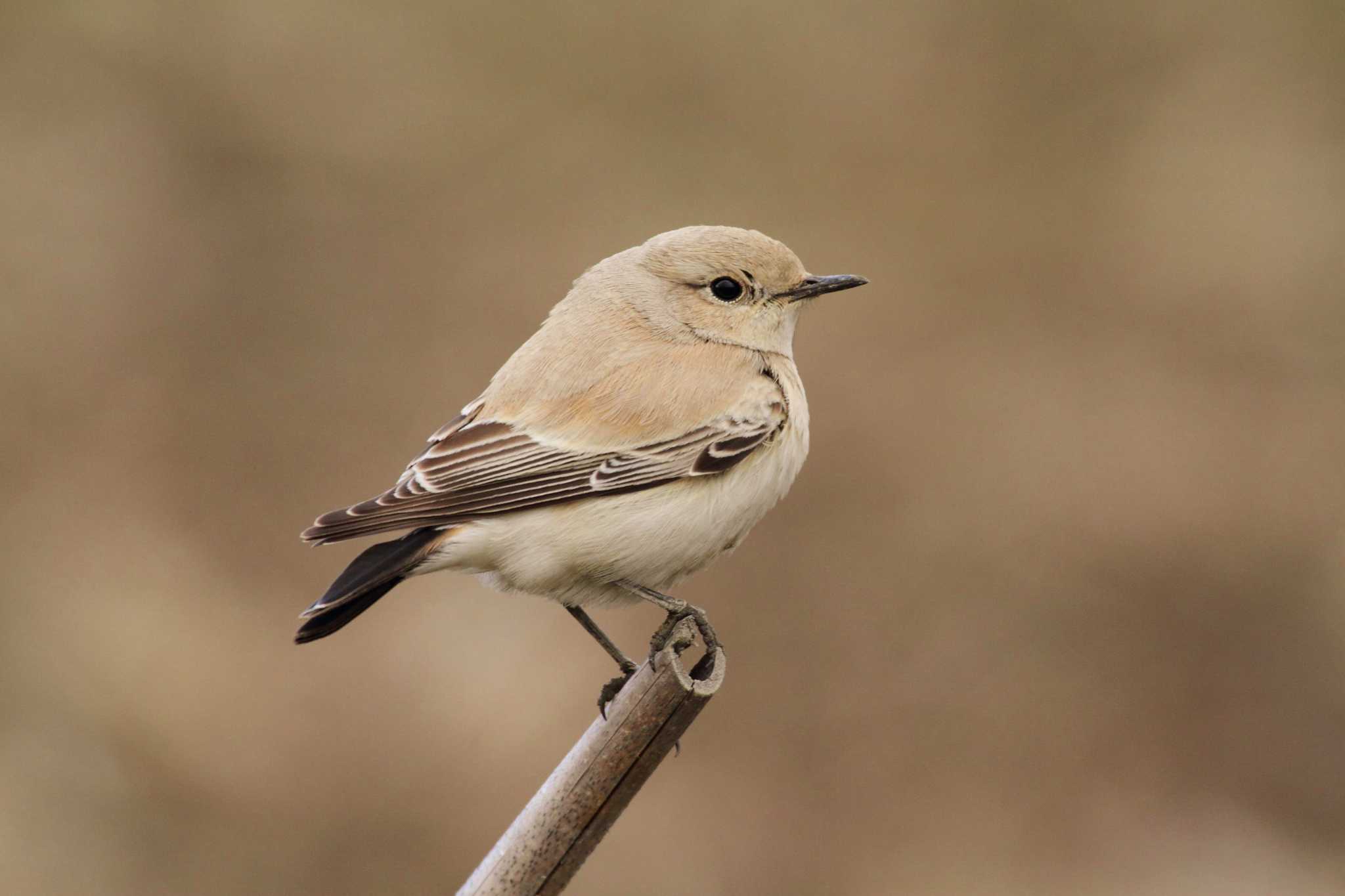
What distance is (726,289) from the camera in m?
6.04

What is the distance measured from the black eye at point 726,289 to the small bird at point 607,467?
31 mm

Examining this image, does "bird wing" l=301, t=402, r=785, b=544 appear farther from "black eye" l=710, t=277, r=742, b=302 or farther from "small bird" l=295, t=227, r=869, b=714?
"black eye" l=710, t=277, r=742, b=302

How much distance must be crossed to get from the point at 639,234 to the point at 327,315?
8.19ft

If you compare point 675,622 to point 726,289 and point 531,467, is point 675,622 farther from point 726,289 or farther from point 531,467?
point 726,289

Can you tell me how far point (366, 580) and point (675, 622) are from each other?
105 cm

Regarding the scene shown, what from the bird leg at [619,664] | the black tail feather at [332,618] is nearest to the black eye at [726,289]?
the bird leg at [619,664]

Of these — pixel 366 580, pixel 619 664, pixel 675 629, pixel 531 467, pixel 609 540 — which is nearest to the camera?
pixel 675 629

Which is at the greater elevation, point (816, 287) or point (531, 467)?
point (816, 287)

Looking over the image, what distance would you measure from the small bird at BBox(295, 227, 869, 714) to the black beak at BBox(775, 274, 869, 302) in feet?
0.06

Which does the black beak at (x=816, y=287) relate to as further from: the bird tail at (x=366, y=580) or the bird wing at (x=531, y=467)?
the bird tail at (x=366, y=580)

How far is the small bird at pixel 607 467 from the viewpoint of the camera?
4.93m

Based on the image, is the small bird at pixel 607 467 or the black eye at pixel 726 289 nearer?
the small bird at pixel 607 467

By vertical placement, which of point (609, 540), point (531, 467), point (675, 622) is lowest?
point (675, 622)

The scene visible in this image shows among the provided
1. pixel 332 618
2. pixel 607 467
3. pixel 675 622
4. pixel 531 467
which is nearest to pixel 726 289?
pixel 607 467
